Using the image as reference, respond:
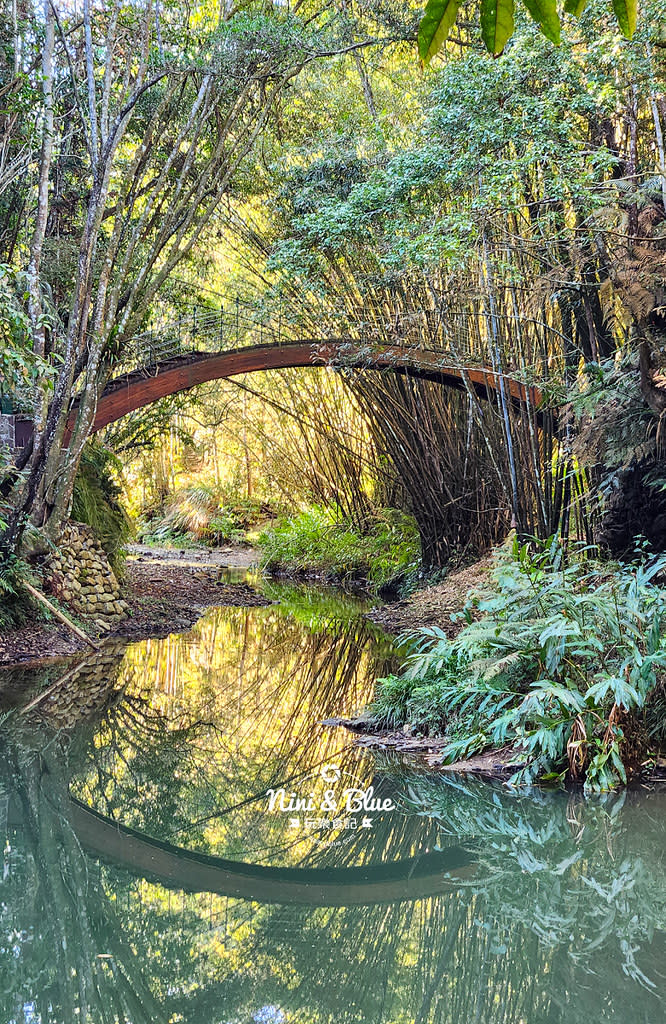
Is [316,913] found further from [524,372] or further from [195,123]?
[195,123]

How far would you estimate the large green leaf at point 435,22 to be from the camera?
95 centimetres

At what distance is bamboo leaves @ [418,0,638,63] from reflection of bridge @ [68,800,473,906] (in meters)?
2.02

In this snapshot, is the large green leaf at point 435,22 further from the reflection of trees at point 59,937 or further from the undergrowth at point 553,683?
the undergrowth at point 553,683

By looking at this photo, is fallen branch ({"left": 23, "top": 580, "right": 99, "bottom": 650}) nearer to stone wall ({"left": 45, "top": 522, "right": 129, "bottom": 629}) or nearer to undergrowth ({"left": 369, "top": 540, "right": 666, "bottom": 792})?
stone wall ({"left": 45, "top": 522, "right": 129, "bottom": 629})

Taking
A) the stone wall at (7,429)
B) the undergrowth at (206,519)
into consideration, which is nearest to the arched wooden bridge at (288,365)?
the stone wall at (7,429)

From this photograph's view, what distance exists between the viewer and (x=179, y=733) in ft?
12.9

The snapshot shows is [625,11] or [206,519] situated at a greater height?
[625,11]

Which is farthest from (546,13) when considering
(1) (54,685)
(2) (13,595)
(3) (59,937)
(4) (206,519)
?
(4) (206,519)

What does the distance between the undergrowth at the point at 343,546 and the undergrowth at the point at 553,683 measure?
5.32 meters

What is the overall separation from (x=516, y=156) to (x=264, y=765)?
162 inches

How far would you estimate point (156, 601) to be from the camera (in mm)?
7746

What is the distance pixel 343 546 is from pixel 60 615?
5.65 metres

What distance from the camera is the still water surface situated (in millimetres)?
1759

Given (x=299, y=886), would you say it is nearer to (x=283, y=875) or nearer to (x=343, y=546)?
(x=283, y=875)
